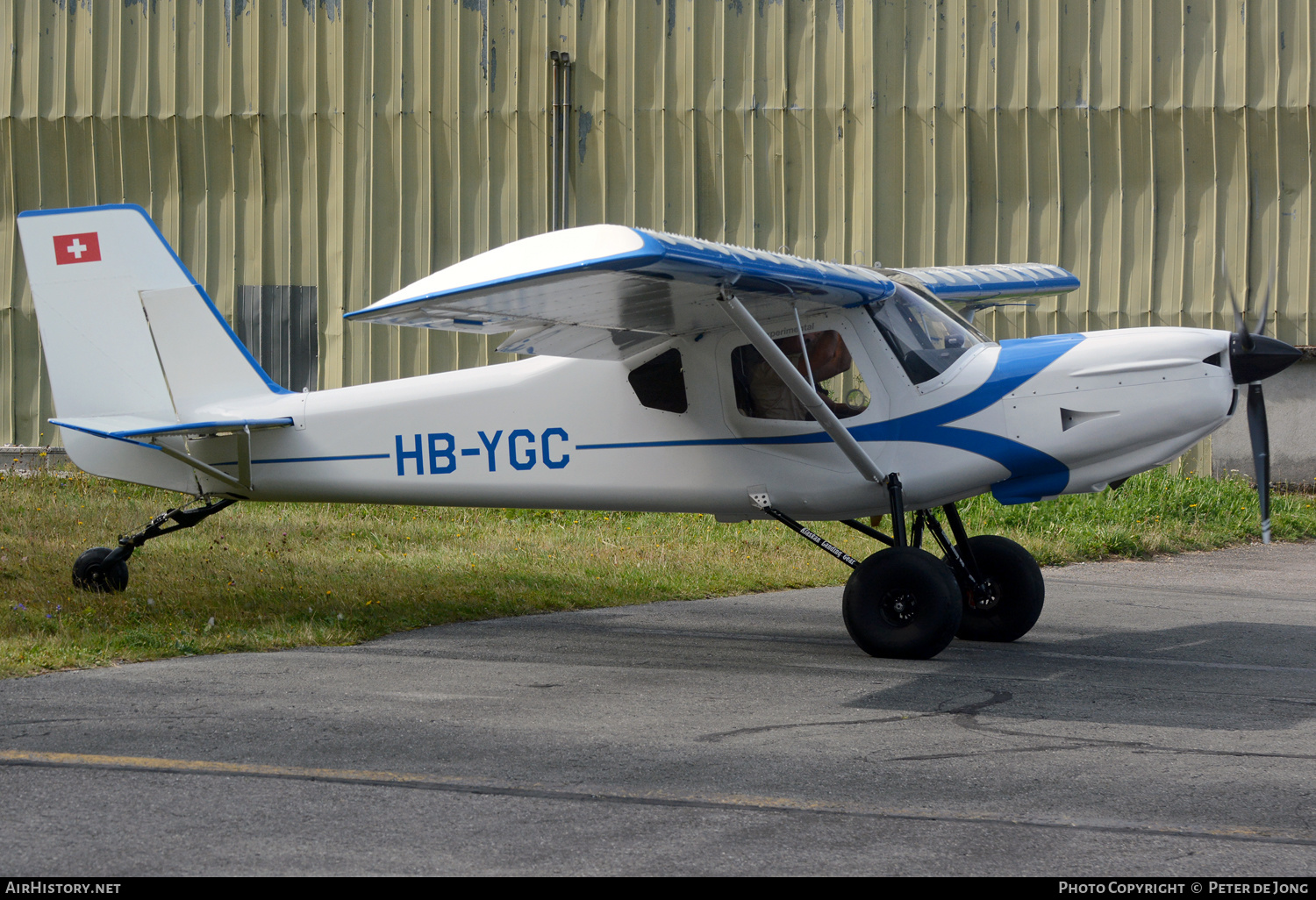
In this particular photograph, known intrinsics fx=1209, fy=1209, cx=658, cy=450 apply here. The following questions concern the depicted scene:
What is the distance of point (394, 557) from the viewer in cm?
1154

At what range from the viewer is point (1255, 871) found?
143 inches

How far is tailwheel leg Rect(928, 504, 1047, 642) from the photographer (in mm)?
8242

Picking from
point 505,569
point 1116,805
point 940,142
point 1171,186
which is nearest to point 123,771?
point 1116,805

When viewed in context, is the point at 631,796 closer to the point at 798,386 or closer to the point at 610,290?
the point at 610,290

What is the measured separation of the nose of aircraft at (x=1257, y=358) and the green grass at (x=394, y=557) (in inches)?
180

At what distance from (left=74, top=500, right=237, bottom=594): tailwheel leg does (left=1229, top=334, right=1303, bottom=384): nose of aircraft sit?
6929 millimetres

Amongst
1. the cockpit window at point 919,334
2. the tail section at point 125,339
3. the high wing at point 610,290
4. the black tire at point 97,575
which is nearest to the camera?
the high wing at point 610,290

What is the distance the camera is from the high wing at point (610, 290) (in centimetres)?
593

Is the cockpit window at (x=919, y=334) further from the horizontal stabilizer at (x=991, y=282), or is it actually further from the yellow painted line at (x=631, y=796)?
the yellow painted line at (x=631, y=796)

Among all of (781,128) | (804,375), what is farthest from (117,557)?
(781,128)

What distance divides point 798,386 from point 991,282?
12.4 ft

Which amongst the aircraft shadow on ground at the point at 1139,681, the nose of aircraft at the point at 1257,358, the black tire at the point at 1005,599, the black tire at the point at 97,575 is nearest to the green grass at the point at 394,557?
the black tire at the point at 97,575

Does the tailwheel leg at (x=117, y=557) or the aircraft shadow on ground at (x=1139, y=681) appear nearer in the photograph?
the aircraft shadow on ground at (x=1139, y=681)

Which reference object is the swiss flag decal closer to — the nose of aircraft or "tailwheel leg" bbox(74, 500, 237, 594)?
"tailwheel leg" bbox(74, 500, 237, 594)
